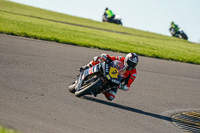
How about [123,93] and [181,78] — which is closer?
[123,93]

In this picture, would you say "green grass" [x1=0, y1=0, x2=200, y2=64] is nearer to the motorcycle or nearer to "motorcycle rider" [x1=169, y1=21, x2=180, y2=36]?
the motorcycle

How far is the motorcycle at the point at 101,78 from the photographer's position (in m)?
7.63

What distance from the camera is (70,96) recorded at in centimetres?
828

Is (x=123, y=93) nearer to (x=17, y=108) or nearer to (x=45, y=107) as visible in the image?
(x=45, y=107)

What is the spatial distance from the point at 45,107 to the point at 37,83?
2065mm

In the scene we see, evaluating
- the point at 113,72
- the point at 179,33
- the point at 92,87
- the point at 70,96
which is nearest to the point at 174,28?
the point at 179,33

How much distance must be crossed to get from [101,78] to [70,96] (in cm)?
101

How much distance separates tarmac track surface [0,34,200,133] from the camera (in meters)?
6.22

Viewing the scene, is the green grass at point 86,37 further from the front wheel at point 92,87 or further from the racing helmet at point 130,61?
the racing helmet at point 130,61

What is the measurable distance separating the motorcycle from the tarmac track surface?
Answer: 1.07 feet

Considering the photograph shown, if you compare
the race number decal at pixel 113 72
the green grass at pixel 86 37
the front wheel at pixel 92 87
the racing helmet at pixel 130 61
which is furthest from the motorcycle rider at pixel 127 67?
the green grass at pixel 86 37

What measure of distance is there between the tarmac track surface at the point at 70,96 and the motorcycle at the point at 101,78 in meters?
0.33

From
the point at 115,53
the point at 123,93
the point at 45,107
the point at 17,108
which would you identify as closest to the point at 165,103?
the point at 123,93

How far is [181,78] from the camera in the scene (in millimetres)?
13531
